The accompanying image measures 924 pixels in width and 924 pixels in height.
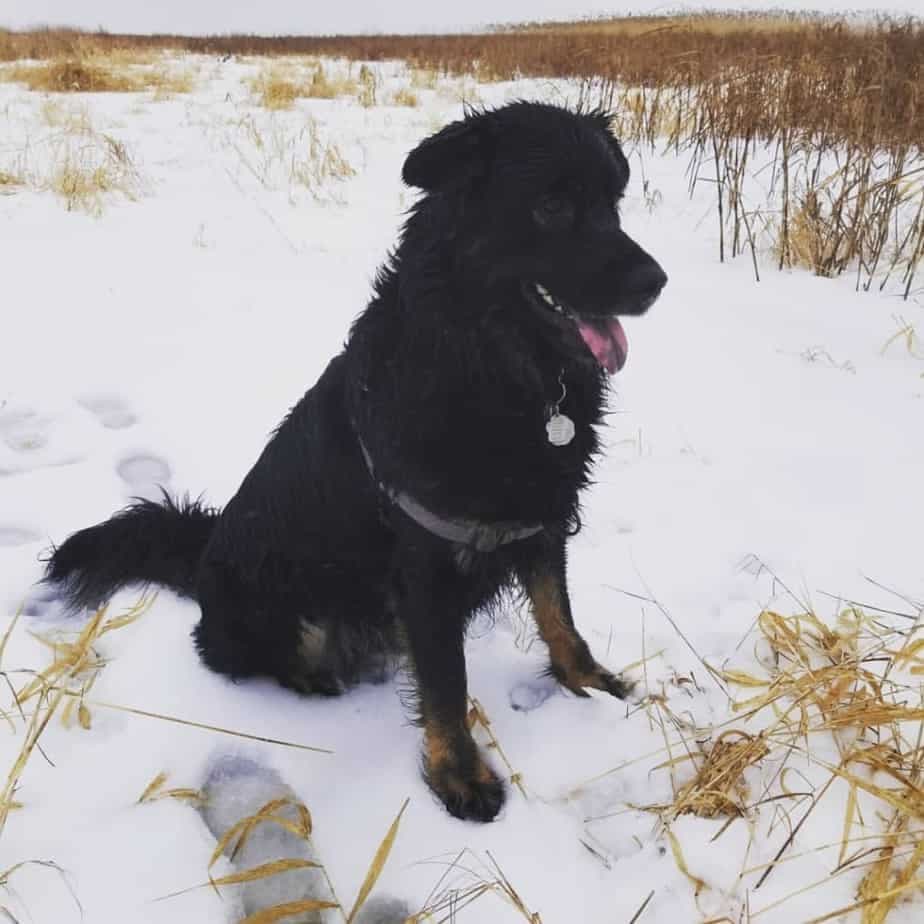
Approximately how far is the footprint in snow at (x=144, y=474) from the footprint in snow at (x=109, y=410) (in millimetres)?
305

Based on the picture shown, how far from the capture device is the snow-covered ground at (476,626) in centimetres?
156

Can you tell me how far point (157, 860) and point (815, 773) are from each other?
1.41 metres

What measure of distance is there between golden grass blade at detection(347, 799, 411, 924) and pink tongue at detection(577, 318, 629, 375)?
1047mm

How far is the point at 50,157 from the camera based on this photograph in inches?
299

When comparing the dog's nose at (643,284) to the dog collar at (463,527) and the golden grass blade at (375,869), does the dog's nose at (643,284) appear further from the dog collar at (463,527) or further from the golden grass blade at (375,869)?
the golden grass blade at (375,869)

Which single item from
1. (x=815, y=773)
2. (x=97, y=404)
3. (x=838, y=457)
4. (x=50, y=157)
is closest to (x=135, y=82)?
(x=50, y=157)

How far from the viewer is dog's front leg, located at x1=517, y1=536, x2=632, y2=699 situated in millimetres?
2057

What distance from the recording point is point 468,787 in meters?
1.75

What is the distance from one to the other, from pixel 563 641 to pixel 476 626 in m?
0.38

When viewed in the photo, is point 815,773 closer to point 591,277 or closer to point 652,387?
point 591,277

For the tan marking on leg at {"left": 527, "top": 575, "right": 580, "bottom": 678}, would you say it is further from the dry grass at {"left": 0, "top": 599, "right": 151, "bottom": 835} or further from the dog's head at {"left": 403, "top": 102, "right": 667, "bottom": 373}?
the dry grass at {"left": 0, "top": 599, "right": 151, "bottom": 835}

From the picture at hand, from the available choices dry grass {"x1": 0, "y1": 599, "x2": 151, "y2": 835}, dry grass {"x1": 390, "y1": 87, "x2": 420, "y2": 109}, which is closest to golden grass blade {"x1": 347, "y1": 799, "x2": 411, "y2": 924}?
dry grass {"x1": 0, "y1": 599, "x2": 151, "y2": 835}

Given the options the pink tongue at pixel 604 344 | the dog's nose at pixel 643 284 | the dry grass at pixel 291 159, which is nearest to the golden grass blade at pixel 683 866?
the pink tongue at pixel 604 344

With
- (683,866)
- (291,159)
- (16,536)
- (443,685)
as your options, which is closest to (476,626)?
(443,685)
